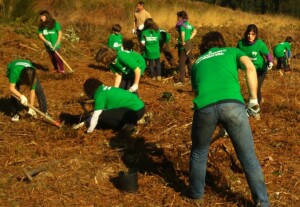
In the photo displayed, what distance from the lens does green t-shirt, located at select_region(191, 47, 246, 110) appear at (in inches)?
152

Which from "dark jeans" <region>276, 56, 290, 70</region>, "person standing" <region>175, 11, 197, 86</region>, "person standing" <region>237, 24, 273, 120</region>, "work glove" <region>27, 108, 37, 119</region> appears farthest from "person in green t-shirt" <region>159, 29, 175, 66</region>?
"work glove" <region>27, 108, 37, 119</region>

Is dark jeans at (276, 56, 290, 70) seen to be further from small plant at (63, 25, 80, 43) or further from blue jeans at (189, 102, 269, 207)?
blue jeans at (189, 102, 269, 207)

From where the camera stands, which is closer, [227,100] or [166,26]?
[227,100]

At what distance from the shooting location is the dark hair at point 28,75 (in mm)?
6180

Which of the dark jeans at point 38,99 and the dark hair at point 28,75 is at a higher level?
the dark hair at point 28,75

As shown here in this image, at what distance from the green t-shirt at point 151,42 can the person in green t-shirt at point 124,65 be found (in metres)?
3.07

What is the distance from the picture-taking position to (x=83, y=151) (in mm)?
5703

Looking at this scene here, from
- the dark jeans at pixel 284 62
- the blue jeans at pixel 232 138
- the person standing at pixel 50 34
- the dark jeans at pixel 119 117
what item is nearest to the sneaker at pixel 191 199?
the blue jeans at pixel 232 138

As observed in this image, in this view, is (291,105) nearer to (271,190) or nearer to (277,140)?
(277,140)

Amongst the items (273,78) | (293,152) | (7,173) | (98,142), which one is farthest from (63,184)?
(273,78)

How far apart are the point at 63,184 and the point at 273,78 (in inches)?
287

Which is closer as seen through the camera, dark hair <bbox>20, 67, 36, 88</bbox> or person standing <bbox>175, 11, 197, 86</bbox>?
dark hair <bbox>20, 67, 36, 88</bbox>

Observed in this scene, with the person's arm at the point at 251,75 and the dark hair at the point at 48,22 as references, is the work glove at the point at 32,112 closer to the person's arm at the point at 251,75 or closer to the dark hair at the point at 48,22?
the dark hair at the point at 48,22

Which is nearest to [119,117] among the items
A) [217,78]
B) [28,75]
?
[28,75]
